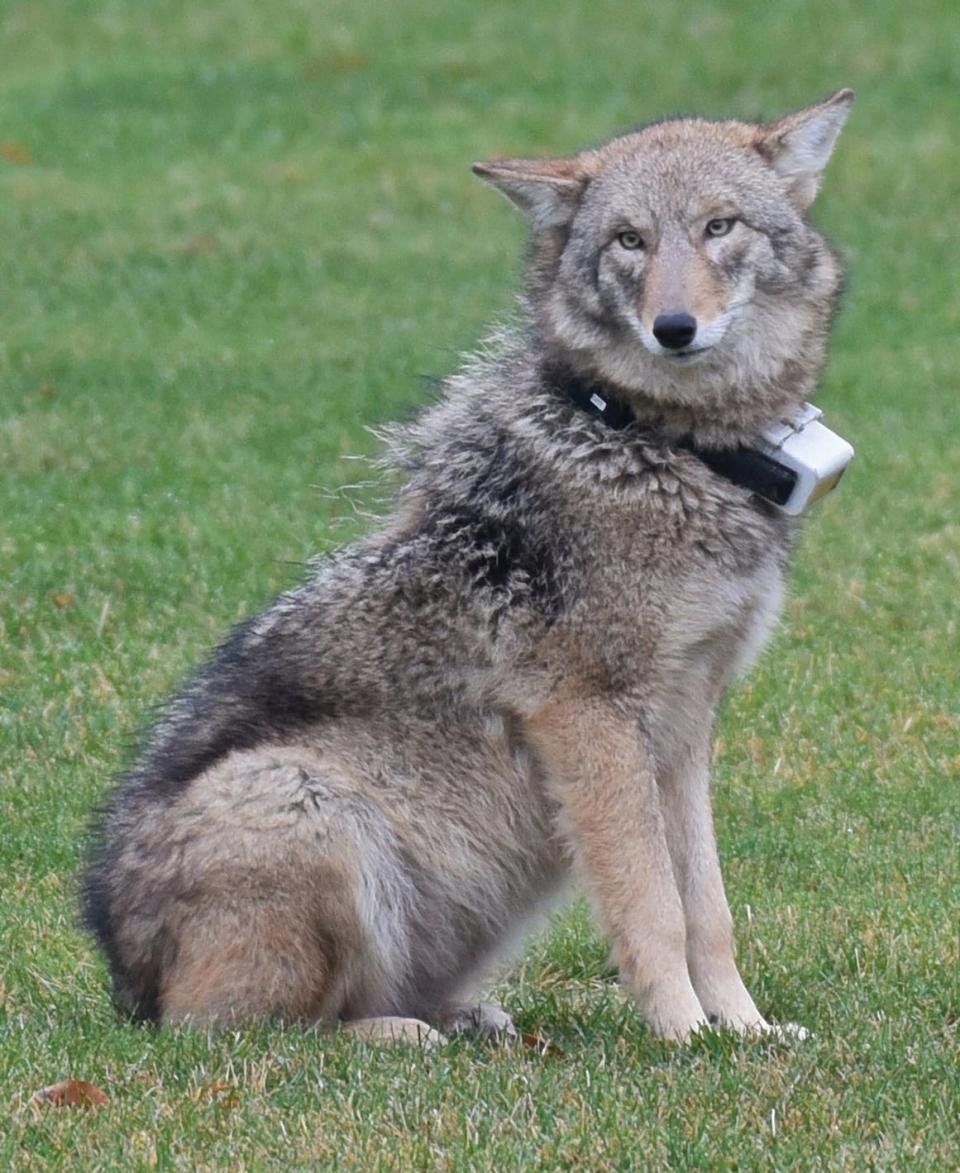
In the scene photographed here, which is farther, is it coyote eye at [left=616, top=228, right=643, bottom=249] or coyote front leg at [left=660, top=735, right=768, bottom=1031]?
coyote front leg at [left=660, top=735, right=768, bottom=1031]

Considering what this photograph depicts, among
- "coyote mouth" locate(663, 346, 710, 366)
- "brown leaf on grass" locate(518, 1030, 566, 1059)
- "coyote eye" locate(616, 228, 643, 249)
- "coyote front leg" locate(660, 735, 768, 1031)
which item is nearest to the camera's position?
"brown leaf on grass" locate(518, 1030, 566, 1059)

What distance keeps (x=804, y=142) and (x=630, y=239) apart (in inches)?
22.8

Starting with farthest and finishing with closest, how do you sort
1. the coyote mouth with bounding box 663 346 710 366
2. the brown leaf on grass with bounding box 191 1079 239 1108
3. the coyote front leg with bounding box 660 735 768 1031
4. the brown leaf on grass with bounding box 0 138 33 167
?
the brown leaf on grass with bounding box 0 138 33 167
the coyote front leg with bounding box 660 735 768 1031
the coyote mouth with bounding box 663 346 710 366
the brown leaf on grass with bounding box 191 1079 239 1108

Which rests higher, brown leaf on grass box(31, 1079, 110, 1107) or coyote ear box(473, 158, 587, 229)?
coyote ear box(473, 158, 587, 229)

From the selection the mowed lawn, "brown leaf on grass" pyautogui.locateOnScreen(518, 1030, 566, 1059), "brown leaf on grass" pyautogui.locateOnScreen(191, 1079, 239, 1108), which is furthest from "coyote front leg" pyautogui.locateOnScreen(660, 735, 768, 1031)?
"brown leaf on grass" pyautogui.locateOnScreen(191, 1079, 239, 1108)

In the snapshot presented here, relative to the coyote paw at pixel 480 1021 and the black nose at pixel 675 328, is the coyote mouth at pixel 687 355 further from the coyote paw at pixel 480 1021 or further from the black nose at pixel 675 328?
the coyote paw at pixel 480 1021

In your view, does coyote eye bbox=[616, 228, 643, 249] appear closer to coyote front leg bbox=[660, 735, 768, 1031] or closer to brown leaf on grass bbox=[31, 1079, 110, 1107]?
coyote front leg bbox=[660, 735, 768, 1031]

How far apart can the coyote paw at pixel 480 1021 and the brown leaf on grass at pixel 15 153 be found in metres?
15.0

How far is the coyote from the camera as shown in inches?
196

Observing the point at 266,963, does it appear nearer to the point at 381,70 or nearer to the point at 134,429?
the point at 134,429

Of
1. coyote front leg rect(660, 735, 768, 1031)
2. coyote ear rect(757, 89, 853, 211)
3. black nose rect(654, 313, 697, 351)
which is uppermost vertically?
coyote ear rect(757, 89, 853, 211)

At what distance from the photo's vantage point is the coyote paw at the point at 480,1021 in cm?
530

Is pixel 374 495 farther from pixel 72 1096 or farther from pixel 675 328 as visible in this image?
pixel 72 1096

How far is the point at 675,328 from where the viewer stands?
5.08 m
